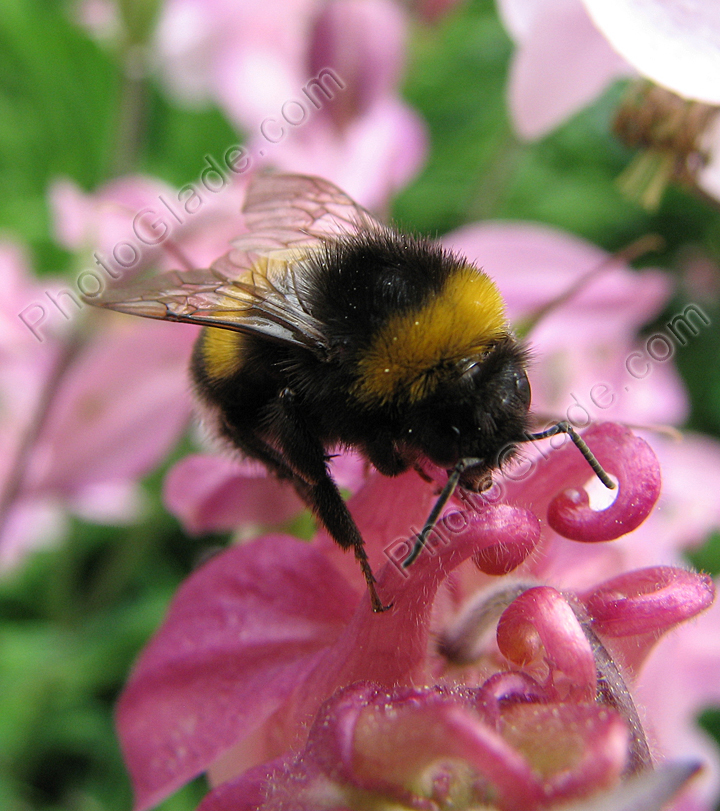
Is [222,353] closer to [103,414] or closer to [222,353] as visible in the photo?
[222,353]

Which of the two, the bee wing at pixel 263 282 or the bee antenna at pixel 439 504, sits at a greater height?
the bee wing at pixel 263 282

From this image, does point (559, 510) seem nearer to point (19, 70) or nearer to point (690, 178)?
point (690, 178)

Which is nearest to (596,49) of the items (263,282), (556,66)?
(556,66)

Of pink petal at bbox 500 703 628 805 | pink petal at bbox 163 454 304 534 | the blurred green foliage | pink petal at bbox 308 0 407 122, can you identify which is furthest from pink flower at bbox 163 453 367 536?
the blurred green foliage

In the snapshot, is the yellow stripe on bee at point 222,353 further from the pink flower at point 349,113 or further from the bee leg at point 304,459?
the pink flower at point 349,113

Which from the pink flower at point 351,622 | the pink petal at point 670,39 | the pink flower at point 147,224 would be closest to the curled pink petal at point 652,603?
the pink flower at point 351,622

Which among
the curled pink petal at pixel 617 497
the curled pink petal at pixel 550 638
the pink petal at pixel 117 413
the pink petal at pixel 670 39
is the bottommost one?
the pink petal at pixel 117 413

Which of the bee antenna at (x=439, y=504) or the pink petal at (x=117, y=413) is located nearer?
the bee antenna at (x=439, y=504)

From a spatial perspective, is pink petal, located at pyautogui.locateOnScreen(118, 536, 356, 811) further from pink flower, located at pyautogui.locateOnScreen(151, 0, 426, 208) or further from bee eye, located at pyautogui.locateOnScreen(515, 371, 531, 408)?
pink flower, located at pyautogui.locateOnScreen(151, 0, 426, 208)
